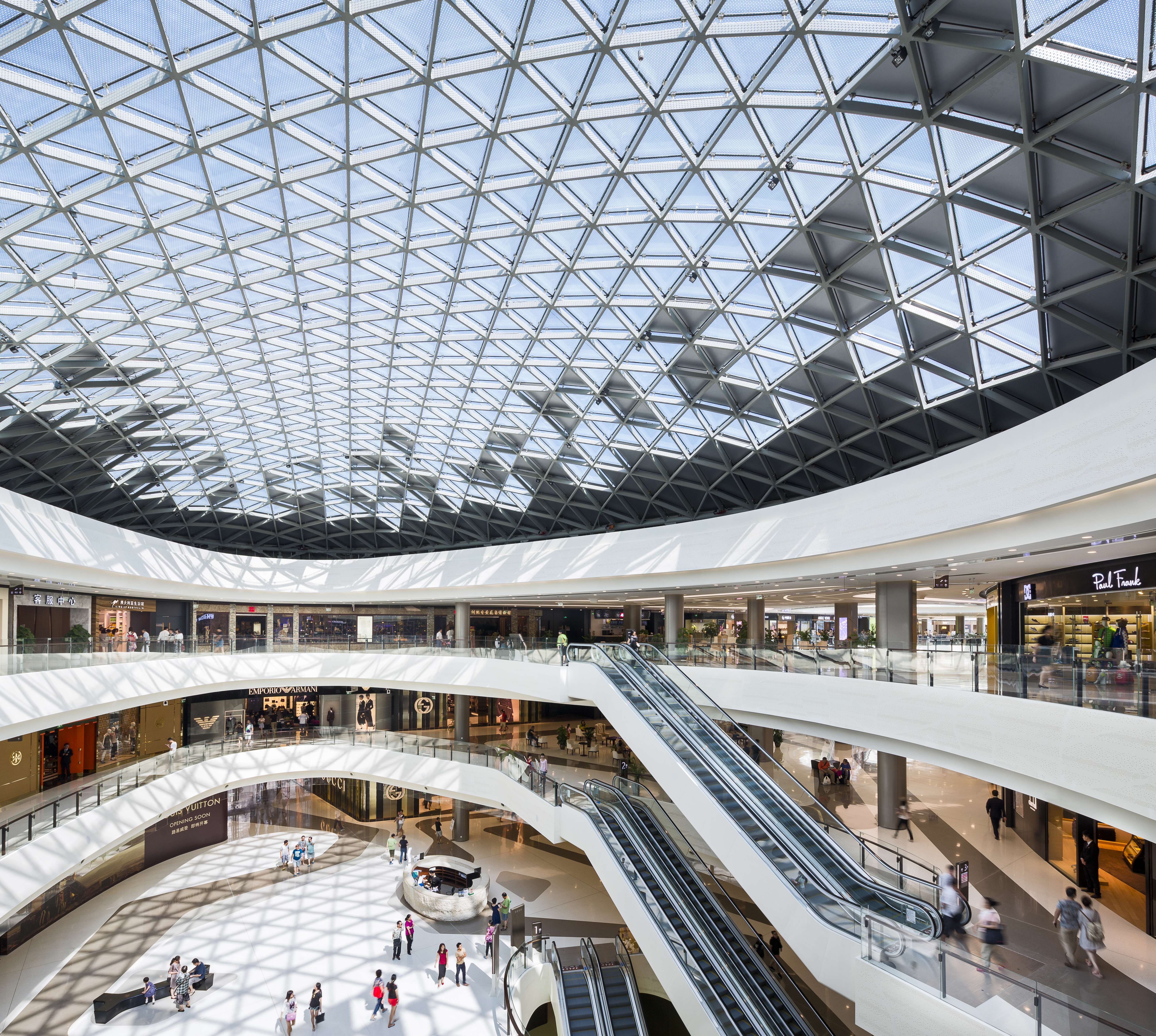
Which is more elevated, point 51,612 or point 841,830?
point 51,612

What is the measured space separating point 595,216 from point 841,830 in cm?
1805

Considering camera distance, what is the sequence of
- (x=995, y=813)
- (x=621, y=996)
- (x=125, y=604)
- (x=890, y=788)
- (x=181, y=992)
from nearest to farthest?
(x=621, y=996)
(x=181, y=992)
(x=995, y=813)
(x=890, y=788)
(x=125, y=604)

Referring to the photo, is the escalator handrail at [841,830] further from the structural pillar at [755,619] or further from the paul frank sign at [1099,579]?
the structural pillar at [755,619]

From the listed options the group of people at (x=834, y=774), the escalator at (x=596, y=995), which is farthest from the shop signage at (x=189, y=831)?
the group of people at (x=834, y=774)

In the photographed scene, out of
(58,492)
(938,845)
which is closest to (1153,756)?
(938,845)

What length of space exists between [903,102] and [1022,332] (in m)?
8.79

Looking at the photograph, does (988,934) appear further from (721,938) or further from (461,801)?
(461,801)

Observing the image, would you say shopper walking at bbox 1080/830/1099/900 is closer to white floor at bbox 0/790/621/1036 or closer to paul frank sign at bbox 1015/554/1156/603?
paul frank sign at bbox 1015/554/1156/603

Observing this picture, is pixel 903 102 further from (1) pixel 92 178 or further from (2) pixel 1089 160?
(1) pixel 92 178

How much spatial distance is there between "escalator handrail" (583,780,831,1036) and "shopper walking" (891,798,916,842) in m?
11.0

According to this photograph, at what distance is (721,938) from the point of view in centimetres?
1909

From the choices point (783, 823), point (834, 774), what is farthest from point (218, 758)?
point (783, 823)

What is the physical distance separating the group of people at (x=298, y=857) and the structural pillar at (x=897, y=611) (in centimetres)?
3277

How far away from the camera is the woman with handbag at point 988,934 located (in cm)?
1108
